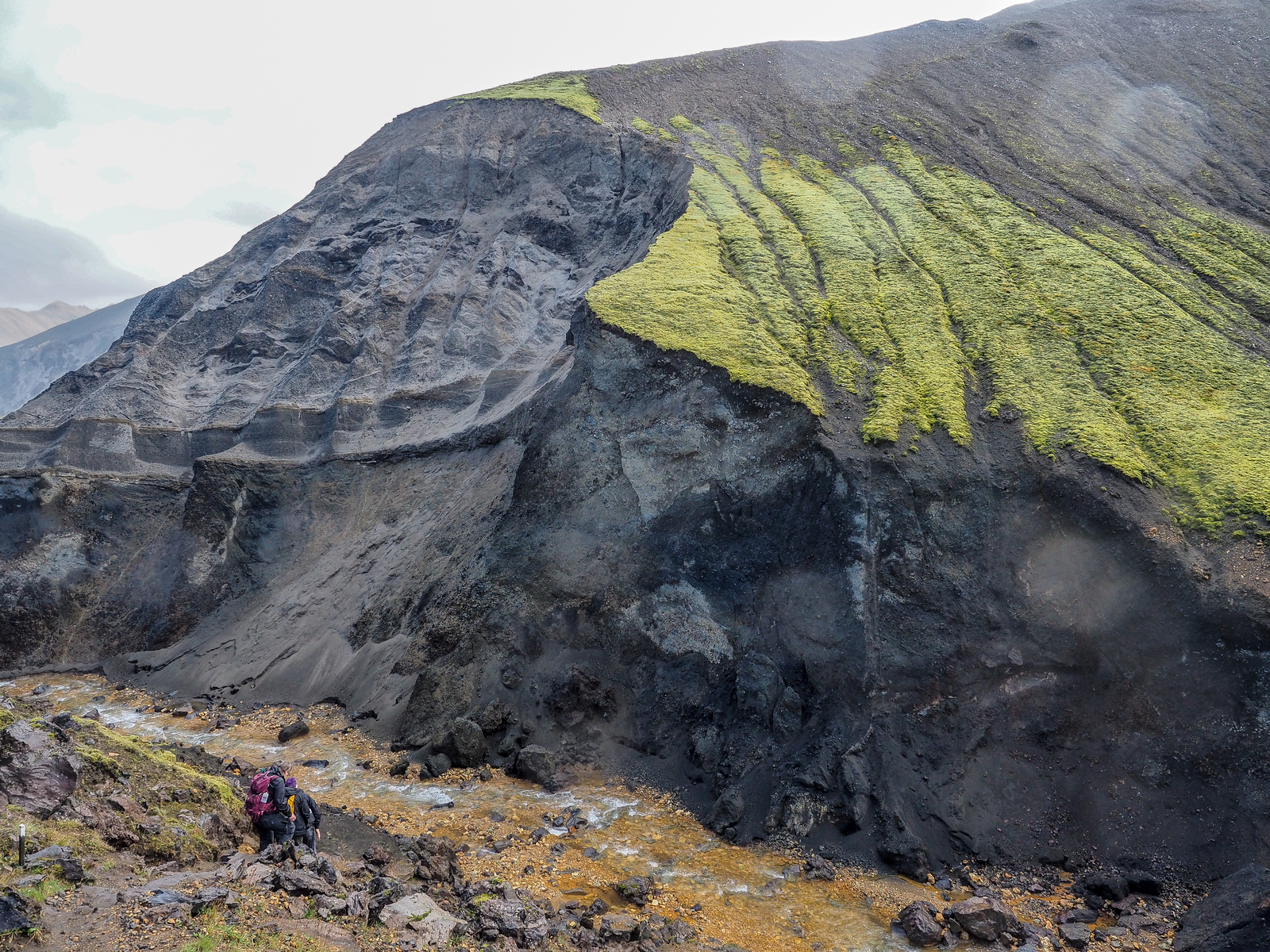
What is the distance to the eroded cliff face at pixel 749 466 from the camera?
46.4 feet

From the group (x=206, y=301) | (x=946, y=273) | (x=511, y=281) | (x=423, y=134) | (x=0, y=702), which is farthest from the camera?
(x=423, y=134)

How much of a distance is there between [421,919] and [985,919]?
7921 millimetres

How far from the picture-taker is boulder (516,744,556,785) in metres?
15.5

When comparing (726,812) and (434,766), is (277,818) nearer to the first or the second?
(434,766)

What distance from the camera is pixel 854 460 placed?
17234 millimetres

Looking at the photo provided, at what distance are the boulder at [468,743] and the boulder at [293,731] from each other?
4.64m

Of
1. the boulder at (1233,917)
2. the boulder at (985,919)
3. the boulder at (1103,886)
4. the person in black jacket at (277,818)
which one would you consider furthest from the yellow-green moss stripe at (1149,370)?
the person in black jacket at (277,818)

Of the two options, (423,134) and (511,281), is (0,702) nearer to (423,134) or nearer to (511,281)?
(511,281)

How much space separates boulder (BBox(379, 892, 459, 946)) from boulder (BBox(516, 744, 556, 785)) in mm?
6583

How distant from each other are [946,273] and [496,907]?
2249cm

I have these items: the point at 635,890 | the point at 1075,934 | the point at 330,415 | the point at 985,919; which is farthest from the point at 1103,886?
the point at 330,415

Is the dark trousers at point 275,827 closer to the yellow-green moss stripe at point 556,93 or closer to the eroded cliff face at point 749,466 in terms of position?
the eroded cliff face at point 749,466

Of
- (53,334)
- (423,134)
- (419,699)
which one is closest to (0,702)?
(419,699)

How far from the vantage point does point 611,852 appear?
1291 centimetres
